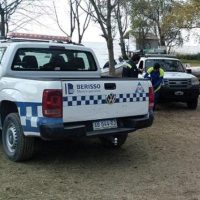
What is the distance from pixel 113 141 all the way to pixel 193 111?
5504mm

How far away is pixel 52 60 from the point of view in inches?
303

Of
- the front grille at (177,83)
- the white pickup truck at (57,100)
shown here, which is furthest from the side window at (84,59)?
the front grille at (177,83)

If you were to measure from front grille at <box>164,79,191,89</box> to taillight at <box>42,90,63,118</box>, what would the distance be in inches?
275

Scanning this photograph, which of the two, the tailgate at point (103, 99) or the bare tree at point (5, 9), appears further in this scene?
the bare tree at point (5, 9)

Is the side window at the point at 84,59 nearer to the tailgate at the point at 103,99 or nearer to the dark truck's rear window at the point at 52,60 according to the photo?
the dark truck's rear window at the point at 52,60

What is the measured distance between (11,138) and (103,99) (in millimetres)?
1550

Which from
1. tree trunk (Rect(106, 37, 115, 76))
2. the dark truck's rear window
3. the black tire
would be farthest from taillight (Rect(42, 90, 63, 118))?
Result: tree trunk (Rect(106, 37, 115, 76))

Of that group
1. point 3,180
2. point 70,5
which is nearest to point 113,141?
point 3,180

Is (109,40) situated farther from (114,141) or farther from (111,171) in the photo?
(111,171)

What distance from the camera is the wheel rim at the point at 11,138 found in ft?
22.1

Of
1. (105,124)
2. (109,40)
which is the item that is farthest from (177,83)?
(105,124)

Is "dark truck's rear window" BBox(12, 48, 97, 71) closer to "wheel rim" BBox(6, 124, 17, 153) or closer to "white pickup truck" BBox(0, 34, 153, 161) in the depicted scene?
"white pickup truck" BBox(0, 34, 153, 161)

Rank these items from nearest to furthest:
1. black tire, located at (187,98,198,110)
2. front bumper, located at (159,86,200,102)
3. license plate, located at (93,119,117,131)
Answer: license plate, located at (93,119,117,131), front bumper, located at (159,86,200,102), black tire, located at (187,98,198,110)

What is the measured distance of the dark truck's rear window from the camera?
7383 mm
